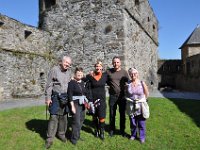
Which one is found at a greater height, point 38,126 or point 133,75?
point 133,75

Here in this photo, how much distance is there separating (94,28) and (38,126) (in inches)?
→ 342

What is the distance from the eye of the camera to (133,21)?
15570 millimetres

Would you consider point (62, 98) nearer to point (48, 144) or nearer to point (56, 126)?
point (56, 126)

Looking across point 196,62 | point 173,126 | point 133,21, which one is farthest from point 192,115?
point 196,62

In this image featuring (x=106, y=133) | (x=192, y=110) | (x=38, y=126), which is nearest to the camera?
(x=106, y=133)

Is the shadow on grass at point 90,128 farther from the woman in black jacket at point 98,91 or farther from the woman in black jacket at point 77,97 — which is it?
the woman in black jacket at point 77,97

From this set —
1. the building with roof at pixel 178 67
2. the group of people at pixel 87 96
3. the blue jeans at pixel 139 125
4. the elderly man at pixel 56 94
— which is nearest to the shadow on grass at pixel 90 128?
the group of people at pixel 87 96

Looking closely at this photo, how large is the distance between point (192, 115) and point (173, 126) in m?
1.65

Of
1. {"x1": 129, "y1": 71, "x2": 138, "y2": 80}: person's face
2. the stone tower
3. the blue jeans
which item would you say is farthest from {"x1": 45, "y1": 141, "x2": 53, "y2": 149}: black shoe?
the stone tower

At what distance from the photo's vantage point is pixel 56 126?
5711 mm

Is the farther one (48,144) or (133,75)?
(133,75)

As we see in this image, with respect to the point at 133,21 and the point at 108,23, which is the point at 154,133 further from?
the point at 133,21

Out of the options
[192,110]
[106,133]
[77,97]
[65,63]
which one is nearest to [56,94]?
[77,97]

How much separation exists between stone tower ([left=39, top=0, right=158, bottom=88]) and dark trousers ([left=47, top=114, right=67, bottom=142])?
8.26 meters
